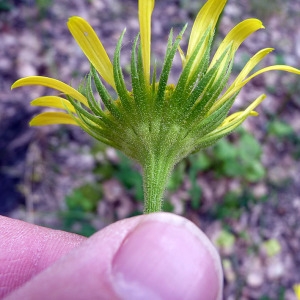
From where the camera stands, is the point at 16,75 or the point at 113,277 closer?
the point at 113,277

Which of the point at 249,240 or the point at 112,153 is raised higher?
the point at 112,153

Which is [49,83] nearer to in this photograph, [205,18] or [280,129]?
[205,18]

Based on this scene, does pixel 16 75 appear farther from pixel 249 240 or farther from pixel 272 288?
pixel 272 288

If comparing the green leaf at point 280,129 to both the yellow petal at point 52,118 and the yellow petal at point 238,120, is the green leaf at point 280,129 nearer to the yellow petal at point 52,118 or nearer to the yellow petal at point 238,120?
the yellow petal at point 238,120

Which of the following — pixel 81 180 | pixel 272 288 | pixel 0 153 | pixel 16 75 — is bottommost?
pixel 272 288

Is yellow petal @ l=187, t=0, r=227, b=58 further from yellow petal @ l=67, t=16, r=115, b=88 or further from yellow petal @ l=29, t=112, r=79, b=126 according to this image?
yellow petal @ l=29, t=112, r=79, b=126

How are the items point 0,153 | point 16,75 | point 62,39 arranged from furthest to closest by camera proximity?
point 62,39 < point 16,75 < point 0,153

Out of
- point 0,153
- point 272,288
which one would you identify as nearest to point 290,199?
point 272,288
